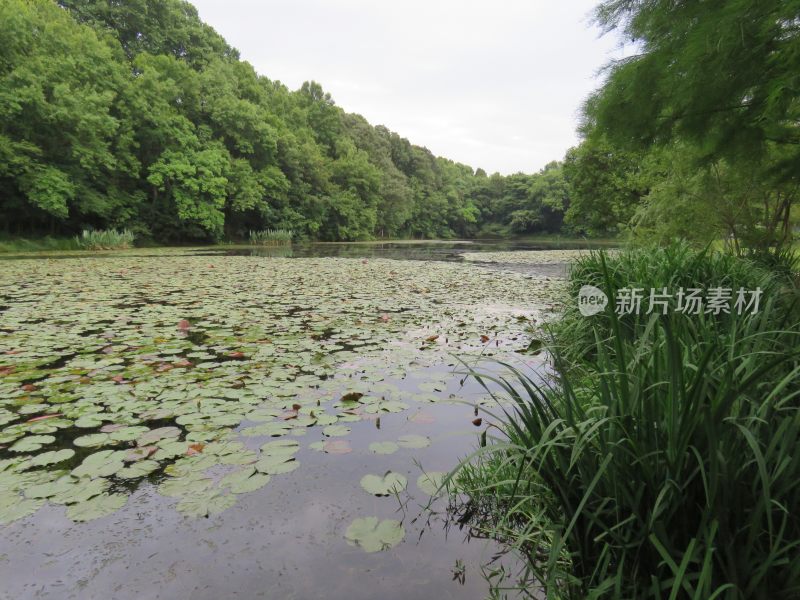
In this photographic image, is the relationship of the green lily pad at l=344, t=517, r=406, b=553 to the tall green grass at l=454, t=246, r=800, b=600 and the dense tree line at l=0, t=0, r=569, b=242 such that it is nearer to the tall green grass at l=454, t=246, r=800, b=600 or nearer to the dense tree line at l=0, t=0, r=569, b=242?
the tall green grass at l=454, t=246, r=800, b=600

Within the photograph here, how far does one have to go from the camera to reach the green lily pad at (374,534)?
147cm

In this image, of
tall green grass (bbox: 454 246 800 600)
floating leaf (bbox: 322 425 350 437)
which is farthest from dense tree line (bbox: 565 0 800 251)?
floating leaf (bbox: 322 425 350 437)

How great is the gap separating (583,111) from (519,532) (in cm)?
370

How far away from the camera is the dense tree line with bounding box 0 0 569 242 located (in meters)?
14.6

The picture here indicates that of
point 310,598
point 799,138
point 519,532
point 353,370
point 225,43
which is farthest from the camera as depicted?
point 225,43

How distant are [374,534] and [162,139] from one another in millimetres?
22512

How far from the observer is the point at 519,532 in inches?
60.7

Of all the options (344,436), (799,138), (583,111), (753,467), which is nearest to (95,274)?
(344,436)

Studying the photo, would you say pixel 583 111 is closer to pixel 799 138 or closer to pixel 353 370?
pixel 799 138

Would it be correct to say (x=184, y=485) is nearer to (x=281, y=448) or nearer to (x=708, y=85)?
(x=281, y=448)

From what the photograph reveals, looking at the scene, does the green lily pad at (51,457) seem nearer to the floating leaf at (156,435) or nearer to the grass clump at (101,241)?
the floating leaf at (156,435)

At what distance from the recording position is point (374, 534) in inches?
59.9

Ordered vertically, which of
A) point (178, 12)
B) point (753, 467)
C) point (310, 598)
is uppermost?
point (178, 12)

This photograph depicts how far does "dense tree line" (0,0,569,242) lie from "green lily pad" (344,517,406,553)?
59.7 ft
